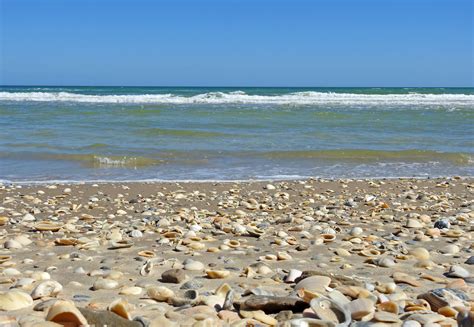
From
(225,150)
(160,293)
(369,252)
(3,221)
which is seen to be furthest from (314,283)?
(225,150)

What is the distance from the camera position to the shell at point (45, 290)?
8.96ft

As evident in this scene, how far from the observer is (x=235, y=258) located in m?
3.79

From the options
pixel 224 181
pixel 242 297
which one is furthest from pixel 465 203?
pixel 242 297

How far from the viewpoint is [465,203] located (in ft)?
21.9

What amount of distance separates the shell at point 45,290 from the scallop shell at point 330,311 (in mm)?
1256

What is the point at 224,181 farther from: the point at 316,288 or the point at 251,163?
the point at 316,288

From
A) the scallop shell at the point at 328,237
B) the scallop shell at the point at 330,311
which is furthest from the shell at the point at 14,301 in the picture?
the scallop shell at the point at 328,237

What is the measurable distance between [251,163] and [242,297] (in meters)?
8.02

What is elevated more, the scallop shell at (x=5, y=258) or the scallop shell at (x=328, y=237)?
the scallop shell at (x=5, y=258)

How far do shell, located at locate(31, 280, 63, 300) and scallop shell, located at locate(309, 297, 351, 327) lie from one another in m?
1.26

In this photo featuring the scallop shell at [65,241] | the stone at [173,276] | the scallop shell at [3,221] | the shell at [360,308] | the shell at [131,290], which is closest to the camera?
the shell at [360,308]

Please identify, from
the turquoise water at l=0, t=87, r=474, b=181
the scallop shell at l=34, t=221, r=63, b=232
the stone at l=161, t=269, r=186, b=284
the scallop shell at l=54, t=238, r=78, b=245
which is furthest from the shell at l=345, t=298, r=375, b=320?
the turquoise water at l=0, t=87, r=474, b=181

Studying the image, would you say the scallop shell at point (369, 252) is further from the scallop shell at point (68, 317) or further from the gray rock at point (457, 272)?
the scallop shell at point (68, 317)

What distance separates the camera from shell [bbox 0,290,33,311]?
8.23ft
